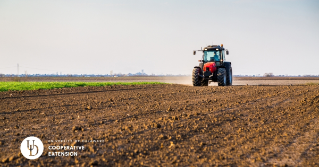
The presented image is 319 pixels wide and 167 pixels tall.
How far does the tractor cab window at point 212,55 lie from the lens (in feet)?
→ 77.4

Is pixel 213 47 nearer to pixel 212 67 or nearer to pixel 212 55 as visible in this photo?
pixel 212 55

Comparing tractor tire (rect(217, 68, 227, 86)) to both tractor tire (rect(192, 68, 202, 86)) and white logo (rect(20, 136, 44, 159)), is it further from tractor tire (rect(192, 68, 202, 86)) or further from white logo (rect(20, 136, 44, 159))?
white logo (rect(20, 136, 44, 159))

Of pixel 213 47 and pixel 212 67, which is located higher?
pixel 213 47

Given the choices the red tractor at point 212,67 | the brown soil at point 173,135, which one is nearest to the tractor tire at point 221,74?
the red tractor at point 212,67

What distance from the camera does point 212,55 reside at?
23.8 metres

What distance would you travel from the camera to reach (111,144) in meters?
6.13

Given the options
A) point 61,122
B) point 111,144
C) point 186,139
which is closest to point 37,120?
point 61,122

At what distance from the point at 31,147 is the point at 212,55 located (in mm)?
19579

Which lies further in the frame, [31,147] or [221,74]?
[221,74]

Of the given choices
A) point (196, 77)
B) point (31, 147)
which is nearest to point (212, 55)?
point (196, 77)

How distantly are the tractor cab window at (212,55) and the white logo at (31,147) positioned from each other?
61.8 feet

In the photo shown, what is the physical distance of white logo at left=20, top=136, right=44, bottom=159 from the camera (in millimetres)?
5546

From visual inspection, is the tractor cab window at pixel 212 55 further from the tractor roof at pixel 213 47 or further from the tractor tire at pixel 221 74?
the tractor tire at pixel 221 74

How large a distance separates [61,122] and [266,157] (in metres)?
6.02
